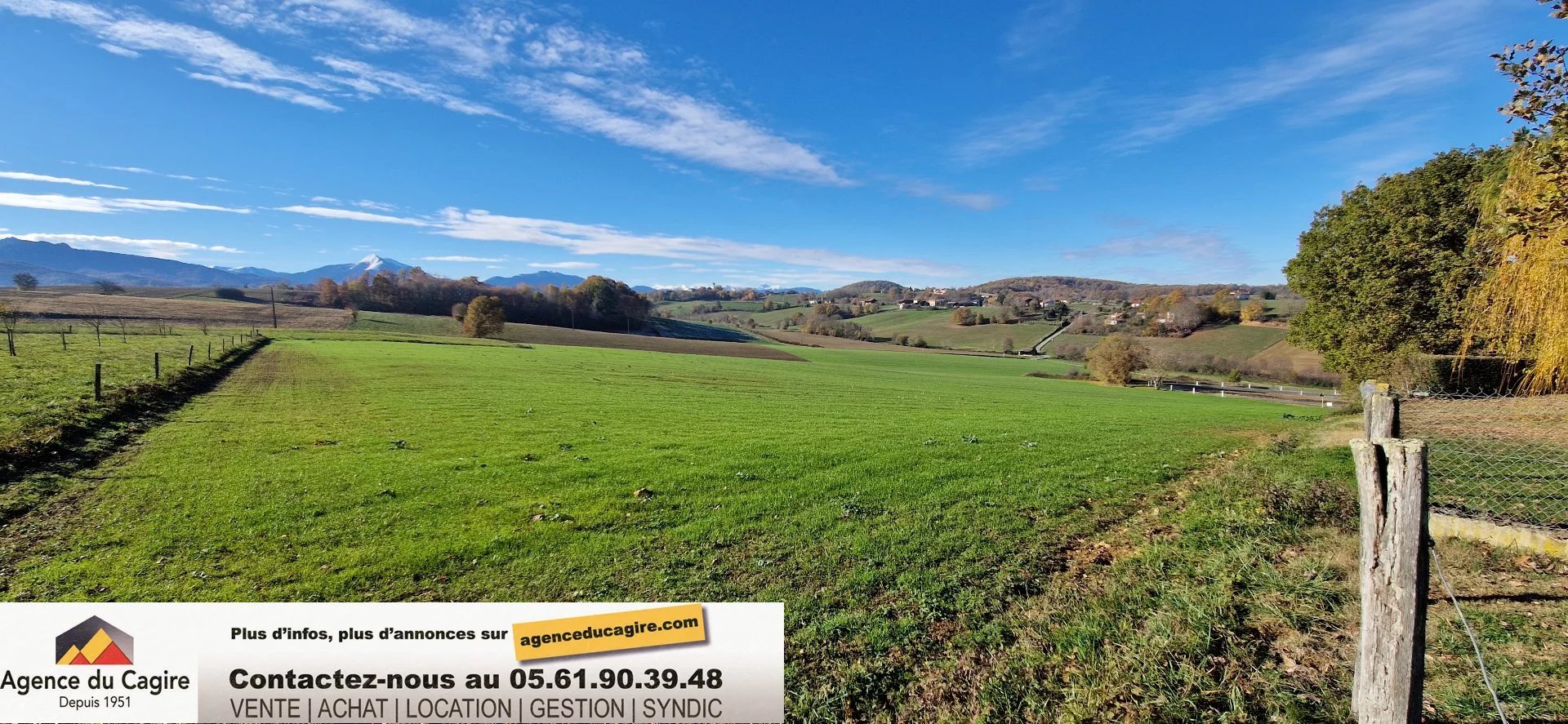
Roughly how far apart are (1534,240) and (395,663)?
45.6ft

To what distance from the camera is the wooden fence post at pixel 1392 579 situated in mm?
3283

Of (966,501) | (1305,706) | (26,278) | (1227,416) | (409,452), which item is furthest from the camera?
(26,278)

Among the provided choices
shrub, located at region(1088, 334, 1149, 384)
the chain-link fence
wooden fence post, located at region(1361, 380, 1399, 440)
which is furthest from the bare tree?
shrub, located at region(1088, 334, 1149, 384)

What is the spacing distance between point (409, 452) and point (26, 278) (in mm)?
197266

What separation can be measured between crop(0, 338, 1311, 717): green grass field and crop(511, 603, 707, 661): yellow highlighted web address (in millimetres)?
1356

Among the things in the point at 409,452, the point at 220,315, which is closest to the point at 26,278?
the point at 220,315

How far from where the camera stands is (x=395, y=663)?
4.32 meters

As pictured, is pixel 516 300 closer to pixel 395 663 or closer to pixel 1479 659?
pixel 395 663

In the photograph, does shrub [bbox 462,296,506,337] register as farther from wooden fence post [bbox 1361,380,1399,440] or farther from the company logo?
wooden fence post [bbox 1361,380,1399,440]

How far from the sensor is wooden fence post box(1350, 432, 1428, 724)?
3.28 metres

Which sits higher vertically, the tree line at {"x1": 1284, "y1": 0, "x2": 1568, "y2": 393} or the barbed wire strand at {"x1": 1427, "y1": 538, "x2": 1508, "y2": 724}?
the tree line at {"x1": 1284, "y1": 0, "x2": 1568, "y2": 393}

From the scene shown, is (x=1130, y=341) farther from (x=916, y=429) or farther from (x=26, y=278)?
(x=26, y=278)

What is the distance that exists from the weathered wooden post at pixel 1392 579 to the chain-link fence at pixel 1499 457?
599 cm

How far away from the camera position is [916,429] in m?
A: 19.6
